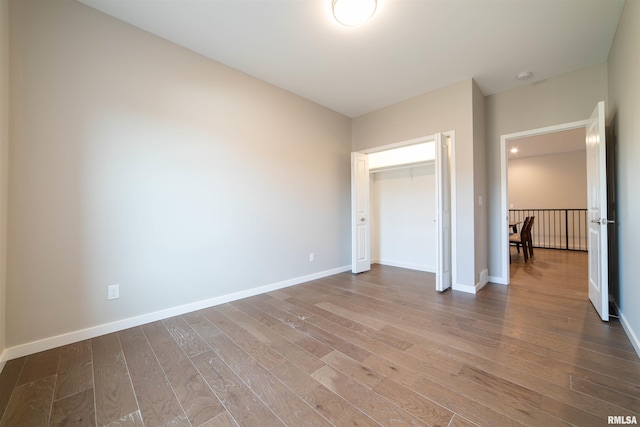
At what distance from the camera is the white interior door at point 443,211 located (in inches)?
129

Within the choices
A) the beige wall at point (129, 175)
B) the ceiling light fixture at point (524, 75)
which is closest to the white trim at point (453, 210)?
the ceiling light fixture at point (524, 75)

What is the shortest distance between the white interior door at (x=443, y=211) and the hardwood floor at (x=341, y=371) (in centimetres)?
63

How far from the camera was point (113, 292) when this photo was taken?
2215 millimetres

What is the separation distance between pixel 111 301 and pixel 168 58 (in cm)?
236

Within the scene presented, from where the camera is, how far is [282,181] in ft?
11.4

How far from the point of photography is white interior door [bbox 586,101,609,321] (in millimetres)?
2291

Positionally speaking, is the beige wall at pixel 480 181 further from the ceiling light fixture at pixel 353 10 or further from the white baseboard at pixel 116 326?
the white baseboard at pixel 116 326

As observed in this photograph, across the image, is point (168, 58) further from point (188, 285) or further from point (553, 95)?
point (553, 95)

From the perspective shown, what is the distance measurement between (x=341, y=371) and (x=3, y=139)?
275cm

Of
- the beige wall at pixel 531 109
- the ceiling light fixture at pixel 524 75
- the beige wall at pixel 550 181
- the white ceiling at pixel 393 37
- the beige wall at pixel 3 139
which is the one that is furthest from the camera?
the beige wall at pixel 550 181

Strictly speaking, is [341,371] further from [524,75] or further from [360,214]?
[524,75]

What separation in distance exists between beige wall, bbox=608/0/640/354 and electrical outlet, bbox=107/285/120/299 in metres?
4.08

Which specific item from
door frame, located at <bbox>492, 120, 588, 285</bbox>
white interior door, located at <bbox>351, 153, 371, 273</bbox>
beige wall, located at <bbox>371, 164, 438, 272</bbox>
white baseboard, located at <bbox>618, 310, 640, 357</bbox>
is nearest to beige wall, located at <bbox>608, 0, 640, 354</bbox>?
white baseboard, located at <bbox>618, 310, 640, 357</bbox>

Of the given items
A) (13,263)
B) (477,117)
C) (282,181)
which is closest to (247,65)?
(282,181)
